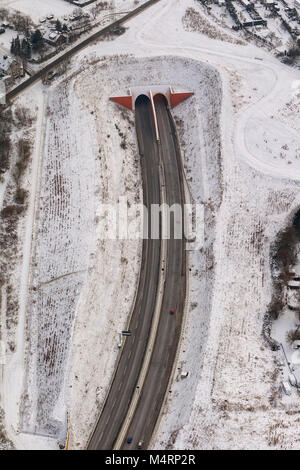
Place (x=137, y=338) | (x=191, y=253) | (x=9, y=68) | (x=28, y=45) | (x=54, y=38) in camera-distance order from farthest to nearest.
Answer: (x=54, y=38)
(x=28, y=45)
(x=9, y=68)
(x=191, y=253)
(x=137, y=338)

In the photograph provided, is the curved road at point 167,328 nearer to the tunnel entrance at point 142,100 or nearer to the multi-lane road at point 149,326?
the multi-lane road at point 149,326

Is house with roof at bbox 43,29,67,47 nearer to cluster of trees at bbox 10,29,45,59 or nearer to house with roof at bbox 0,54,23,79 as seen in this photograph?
cluster of trees at bbox 10,29,45,59

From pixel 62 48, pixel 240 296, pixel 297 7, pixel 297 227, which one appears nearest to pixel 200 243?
pixel 240 296

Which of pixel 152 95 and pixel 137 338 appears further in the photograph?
pixel 152 95

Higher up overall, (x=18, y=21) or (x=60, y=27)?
(x=18, y=21)

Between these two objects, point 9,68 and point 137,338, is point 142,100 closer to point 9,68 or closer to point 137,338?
point 9,68

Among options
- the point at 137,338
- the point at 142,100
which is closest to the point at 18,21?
the point at 142,100

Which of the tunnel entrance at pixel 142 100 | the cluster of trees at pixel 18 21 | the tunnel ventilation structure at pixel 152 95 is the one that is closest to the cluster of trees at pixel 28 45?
the cluster of trees at pixel 18 21

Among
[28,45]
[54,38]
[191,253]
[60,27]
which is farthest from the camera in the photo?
[60,27]
